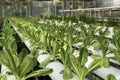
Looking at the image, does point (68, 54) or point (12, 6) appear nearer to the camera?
point (68, 54)

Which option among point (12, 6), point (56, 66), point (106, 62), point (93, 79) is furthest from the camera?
point (12, 6)

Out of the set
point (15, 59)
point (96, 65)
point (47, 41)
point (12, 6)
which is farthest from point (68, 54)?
point (12, 6)

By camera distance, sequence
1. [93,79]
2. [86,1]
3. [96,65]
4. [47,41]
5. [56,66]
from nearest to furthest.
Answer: [96,65], [56,66], [93,79], [47,41], [86,1]

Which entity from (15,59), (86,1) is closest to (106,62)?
(15,59)

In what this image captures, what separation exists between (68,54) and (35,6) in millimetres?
24643

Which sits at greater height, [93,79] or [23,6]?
[93,79]

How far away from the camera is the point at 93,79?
7.71ft

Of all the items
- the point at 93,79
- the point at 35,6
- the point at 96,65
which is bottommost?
the point at 35,6

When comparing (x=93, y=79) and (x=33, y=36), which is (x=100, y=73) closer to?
(x=93, y=79)

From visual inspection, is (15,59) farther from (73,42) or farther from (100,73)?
(73,42)

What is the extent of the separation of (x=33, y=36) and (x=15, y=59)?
4.83 feet

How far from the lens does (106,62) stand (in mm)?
2025

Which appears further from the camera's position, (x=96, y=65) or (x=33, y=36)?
(x=33, y=36)

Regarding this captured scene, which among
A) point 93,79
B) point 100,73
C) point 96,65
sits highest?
point 96,65
